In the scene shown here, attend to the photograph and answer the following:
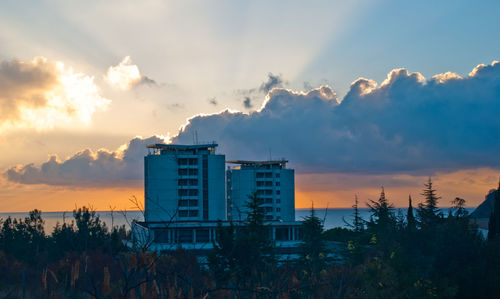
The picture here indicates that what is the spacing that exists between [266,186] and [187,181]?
25.8 meters

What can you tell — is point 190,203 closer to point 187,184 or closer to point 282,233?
point 187,184

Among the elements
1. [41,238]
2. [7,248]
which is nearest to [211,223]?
[41,238]

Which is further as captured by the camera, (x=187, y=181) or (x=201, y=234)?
(x=187, y=181)

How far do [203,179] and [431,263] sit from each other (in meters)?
67.8

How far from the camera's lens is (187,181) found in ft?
279

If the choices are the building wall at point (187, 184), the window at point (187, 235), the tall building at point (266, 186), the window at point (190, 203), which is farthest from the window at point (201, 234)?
the tall building at point (266, 186)

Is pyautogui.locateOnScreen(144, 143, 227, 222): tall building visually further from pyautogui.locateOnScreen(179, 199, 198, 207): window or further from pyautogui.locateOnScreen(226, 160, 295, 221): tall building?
pyautogui.locateOnScreen(226, 160, 295, 221): tall building

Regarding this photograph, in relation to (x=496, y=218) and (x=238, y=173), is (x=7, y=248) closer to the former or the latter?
(x=496, y=218)

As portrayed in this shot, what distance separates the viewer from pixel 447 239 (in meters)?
22.4

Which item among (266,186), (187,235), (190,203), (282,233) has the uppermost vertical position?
(266,186)

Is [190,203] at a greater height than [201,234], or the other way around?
[190,203]

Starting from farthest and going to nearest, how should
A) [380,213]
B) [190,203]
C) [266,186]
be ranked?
[266,186] → [190,203] → [380,213]

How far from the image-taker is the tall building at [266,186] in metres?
104

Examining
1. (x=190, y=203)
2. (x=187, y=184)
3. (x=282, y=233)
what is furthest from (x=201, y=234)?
(x=187, y=184)
